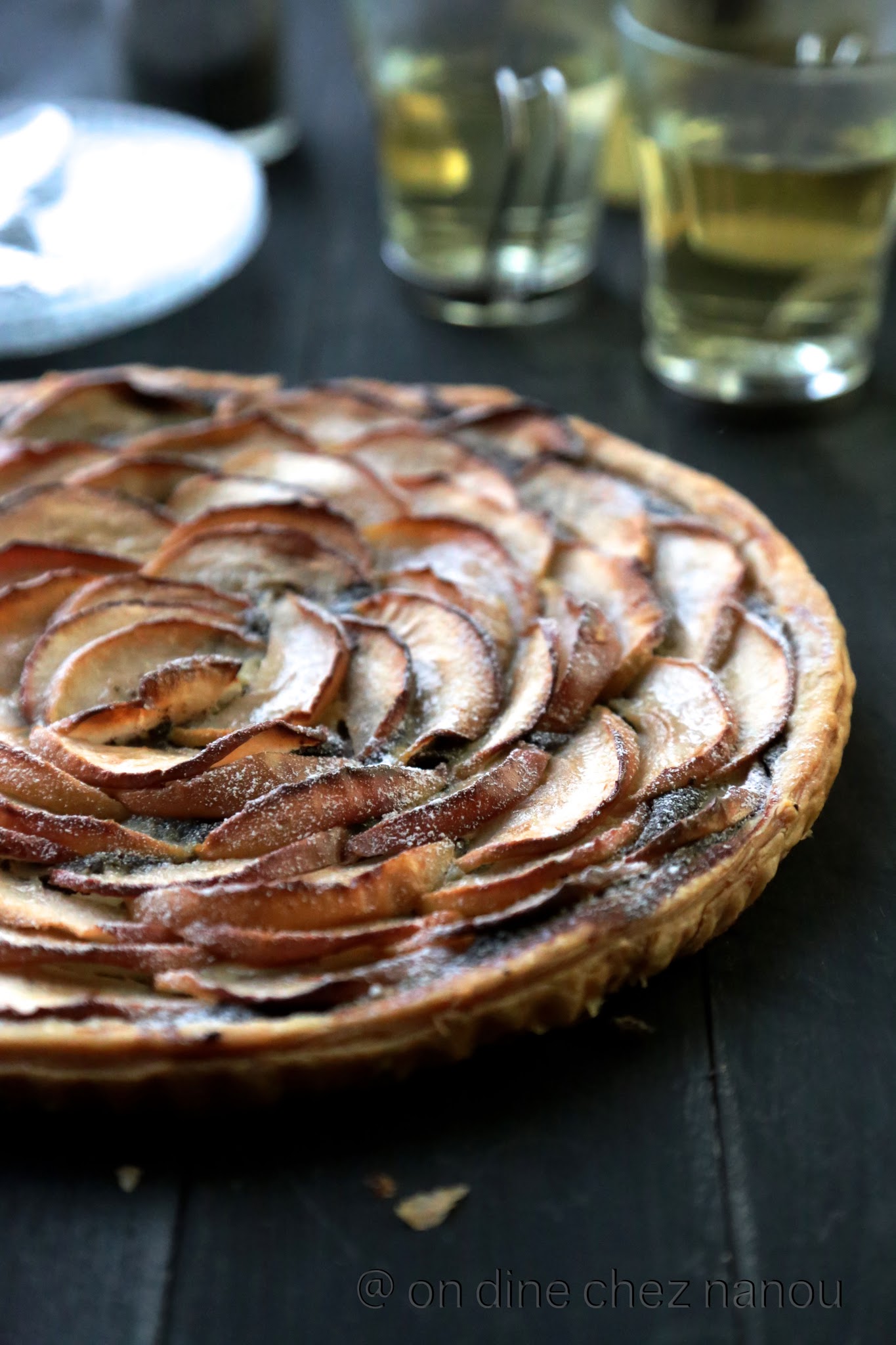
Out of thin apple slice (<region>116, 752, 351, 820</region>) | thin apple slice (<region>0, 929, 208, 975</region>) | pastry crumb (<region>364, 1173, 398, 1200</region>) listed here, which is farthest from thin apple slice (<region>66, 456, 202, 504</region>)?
pastry crumb (<region>364, 1173, 398, 1200</region>)

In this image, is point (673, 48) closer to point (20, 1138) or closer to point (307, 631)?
point (307, 631)

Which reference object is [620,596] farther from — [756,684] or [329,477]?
[329,477]

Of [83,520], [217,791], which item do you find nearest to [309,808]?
[217,791]

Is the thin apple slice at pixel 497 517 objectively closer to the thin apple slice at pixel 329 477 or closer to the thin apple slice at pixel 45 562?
the thin apple slice at pixel 329 477

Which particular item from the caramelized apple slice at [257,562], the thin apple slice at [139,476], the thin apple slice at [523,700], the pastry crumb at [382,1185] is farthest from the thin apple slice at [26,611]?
the pastry crumb at [382,1185]

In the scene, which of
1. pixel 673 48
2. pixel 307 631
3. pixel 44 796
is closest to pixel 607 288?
pixel 673 48

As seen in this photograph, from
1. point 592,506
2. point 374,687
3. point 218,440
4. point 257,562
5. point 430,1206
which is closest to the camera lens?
point 430,1206
